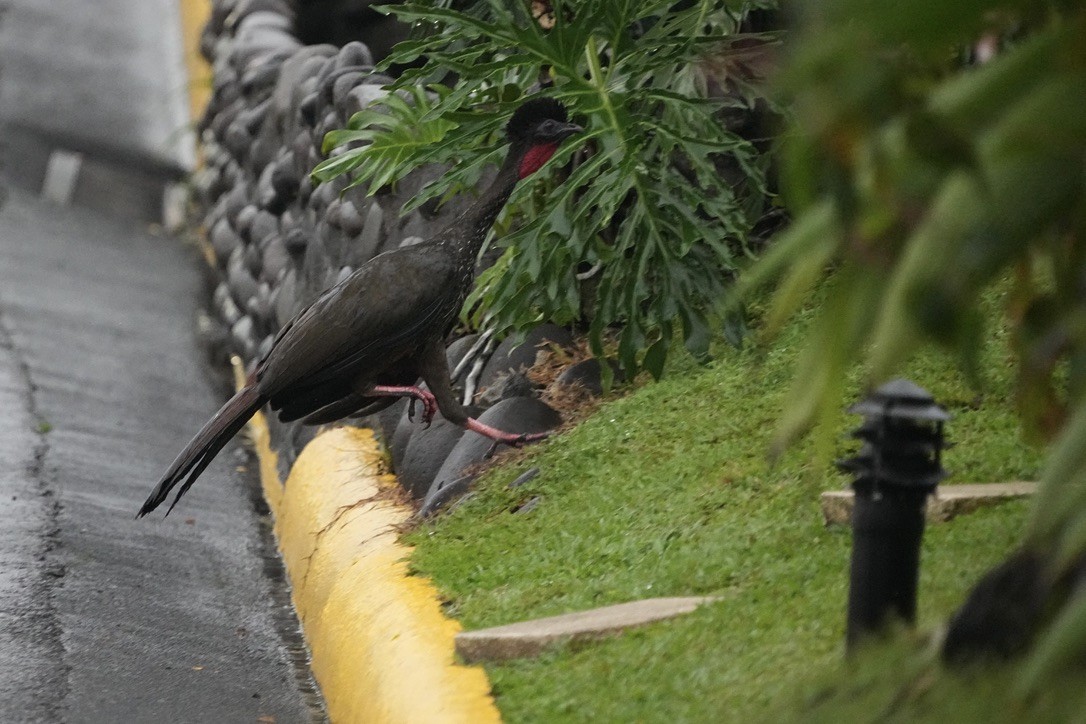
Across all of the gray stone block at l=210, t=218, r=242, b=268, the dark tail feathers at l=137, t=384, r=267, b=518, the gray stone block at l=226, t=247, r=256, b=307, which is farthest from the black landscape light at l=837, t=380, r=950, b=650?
the gray stone block at l=210, t=218, r=242, b=268

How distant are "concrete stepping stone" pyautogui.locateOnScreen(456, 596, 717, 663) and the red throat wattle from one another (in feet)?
6.74

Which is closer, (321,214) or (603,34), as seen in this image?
(603,34)

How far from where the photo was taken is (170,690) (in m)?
5.79

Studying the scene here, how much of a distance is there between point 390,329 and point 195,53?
9699 mm

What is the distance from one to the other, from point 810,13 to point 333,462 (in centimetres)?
507

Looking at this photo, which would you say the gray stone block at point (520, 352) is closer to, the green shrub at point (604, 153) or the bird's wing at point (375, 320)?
the green shrub at point (604, 153)

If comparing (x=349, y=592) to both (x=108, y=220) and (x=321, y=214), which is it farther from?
(x=108, y=220)

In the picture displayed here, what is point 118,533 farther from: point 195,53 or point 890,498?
point 195,53

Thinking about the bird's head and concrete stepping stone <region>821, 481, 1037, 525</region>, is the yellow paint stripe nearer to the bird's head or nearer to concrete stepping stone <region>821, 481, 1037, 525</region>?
the bird's head

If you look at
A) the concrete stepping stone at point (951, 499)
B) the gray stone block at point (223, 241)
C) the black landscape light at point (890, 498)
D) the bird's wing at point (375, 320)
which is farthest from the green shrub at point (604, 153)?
the gray stone block at point (223, 241)

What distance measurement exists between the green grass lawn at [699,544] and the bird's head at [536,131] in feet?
3.29

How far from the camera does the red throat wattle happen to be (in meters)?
6.37

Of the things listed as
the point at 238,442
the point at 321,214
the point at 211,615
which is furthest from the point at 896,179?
the point at 238,442

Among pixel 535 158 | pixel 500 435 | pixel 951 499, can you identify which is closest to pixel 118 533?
pixel 500 435
